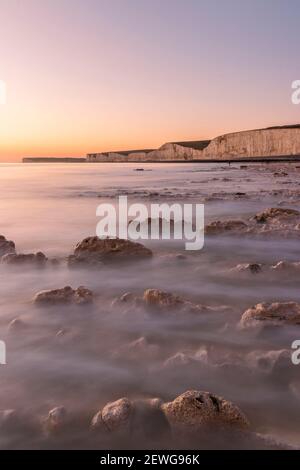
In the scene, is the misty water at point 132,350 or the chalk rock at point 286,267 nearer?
the misty water at point 132,350

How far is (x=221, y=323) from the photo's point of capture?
9.73 ft

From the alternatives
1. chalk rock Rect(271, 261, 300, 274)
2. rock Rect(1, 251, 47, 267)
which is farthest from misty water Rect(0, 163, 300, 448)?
chalk rock Rect(271, 261, 300, 274)

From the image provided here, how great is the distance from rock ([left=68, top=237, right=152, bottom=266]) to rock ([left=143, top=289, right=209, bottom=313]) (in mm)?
1647

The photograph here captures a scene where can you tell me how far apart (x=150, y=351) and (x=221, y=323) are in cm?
68

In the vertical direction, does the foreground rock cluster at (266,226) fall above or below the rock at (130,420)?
above

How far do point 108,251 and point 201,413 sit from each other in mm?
3465

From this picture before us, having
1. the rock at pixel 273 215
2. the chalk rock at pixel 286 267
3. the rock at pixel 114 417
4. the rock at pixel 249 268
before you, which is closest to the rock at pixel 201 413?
the rock at pixel 114 417

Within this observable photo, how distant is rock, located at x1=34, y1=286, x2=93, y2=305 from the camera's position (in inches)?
135

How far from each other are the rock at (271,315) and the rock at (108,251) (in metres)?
2.34

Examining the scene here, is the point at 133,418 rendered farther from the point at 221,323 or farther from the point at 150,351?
the point at 221,323


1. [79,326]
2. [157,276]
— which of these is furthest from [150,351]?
[157,276]

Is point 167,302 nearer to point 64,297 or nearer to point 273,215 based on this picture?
point 64,297

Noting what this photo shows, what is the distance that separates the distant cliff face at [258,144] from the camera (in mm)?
100688

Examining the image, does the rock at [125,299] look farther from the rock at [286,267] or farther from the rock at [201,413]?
the rock at [286,267]
